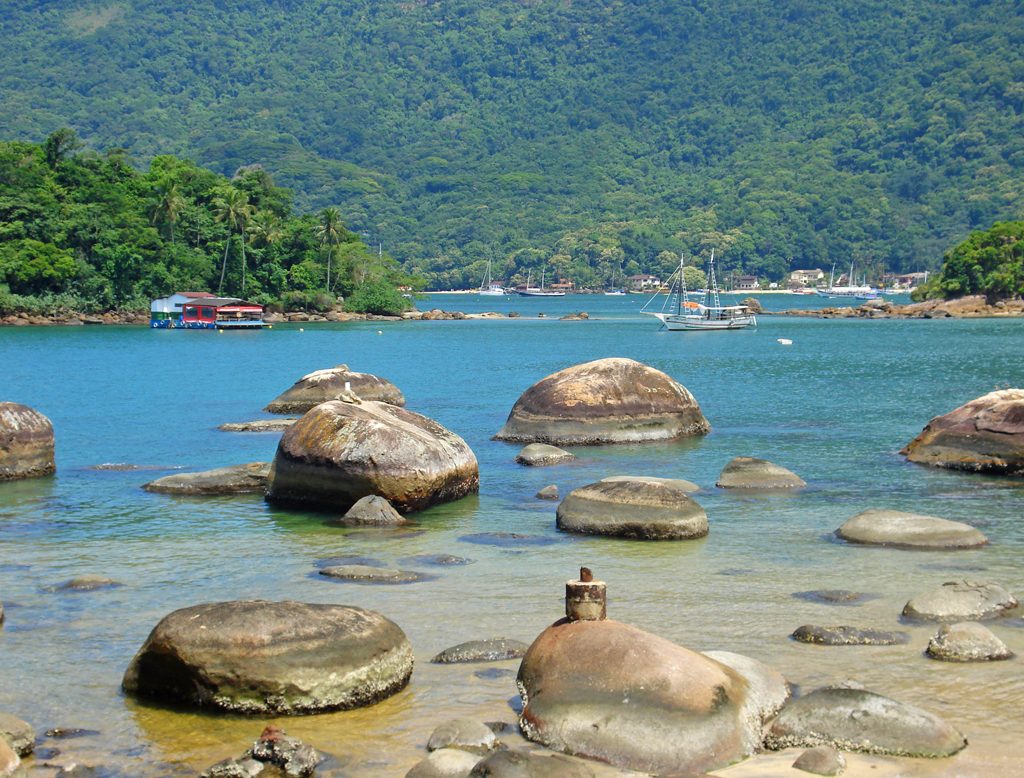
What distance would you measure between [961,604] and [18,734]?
10091 millimetres

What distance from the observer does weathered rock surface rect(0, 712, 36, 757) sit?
35.2 ft

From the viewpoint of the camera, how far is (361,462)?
2152cm

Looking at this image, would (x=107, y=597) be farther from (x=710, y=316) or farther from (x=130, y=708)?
(x=710, y=316)

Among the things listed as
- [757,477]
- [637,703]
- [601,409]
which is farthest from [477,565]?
[601,409]

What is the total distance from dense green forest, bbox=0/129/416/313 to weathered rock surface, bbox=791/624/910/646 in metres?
109

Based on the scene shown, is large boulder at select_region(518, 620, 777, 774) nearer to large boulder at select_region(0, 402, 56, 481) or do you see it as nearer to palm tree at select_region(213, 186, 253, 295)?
large boulder at select_region(0, 402, 56, 481)

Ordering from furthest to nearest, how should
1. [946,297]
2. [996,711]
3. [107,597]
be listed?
[946,297] → [107,597] → [996,711]

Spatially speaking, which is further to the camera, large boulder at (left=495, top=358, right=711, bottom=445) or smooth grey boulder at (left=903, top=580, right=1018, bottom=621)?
large boulder at (left=495, top=358, right=711, bottom=445)

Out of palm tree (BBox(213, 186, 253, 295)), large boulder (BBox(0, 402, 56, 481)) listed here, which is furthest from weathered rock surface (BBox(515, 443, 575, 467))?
palm tree (BBox(213, 186, 253, 295))

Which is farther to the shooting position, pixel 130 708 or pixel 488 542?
pixel 488 542

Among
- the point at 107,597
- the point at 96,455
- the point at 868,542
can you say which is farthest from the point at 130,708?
the point at 96,455

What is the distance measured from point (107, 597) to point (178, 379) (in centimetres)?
4265

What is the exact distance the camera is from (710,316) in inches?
4956

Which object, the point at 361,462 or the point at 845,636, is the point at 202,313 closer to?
the point at 361,462
